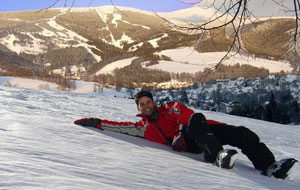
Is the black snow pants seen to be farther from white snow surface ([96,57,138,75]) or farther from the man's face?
white snow surface ([96,57,138,75])

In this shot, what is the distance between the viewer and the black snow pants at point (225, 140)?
8.41 ft

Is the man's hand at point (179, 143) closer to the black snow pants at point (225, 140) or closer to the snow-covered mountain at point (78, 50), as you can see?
the black snow pants at point (225, 140)

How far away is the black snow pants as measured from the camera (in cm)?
256

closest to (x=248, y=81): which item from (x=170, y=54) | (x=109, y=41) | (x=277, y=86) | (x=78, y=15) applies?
(x=277, y=86)

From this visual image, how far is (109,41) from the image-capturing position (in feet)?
633

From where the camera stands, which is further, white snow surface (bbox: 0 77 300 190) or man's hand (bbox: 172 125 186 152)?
man's hand (bbox: 172 125 186 152)

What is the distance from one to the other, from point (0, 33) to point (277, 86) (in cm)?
15478

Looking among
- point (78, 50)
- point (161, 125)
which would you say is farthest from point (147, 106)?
point (78, 50)

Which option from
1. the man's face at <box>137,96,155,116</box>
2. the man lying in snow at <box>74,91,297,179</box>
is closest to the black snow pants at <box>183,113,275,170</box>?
the man lying in snow at <box>74,91,297,179</box>

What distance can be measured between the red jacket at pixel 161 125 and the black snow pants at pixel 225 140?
180 millimetres

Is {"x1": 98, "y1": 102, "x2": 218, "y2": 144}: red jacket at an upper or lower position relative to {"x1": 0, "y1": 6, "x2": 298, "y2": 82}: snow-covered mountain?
lower

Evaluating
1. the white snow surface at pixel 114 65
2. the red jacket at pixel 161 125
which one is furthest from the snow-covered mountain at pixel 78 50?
the red jacket at pixel 161 125

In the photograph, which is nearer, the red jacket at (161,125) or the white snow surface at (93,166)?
the white snow surface at (93,166)

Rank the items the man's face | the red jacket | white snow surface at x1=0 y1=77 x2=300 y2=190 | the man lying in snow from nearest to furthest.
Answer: white snow surface at x1=0 y1=77 x2=300 y2=190, the man lying in snow, the red jacket, the man's face
